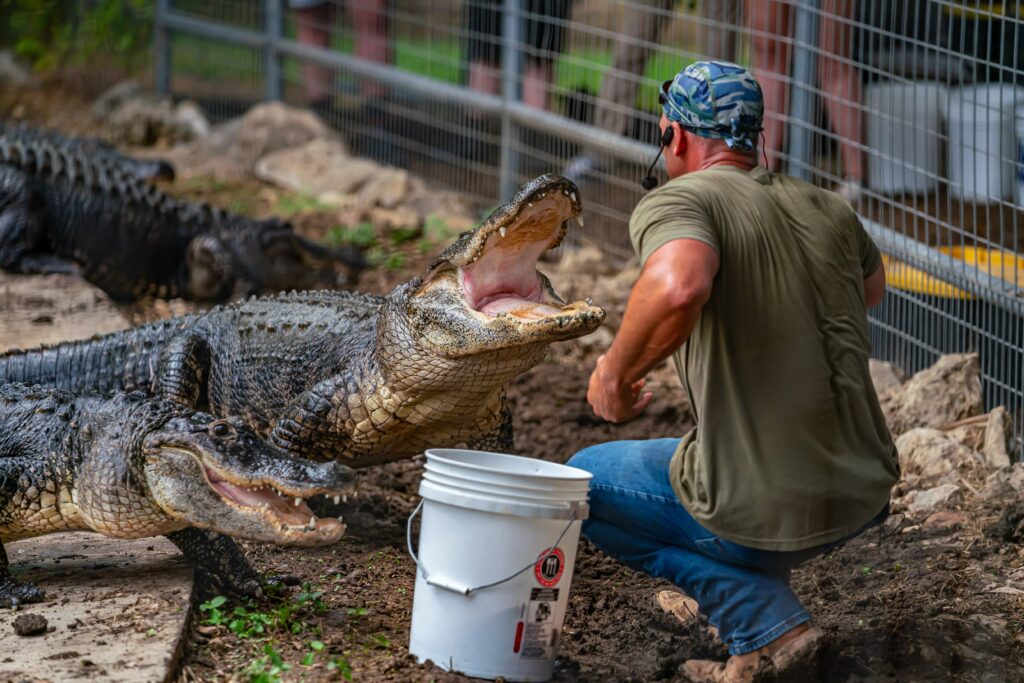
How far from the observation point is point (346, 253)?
25.5 ft

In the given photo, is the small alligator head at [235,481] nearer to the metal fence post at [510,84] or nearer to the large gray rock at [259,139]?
the metal fence post at [510,84]

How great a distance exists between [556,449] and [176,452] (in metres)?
2.04

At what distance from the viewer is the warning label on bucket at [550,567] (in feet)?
10.3

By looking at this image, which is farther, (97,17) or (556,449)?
(97,17)

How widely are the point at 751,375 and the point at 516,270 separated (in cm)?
98

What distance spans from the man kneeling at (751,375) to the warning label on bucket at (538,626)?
1.20ft

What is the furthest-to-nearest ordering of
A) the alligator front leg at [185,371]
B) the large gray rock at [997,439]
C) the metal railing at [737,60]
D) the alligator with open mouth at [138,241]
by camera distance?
1. the alligator with open mouth at [138,241]
2. the metal railing at [737,60]
3. the alligator front leg at [185,371]
4. the large gray rock at [997,439]

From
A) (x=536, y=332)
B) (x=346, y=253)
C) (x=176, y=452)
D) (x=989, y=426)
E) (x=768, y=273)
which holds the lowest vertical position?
(x=346, y=253)

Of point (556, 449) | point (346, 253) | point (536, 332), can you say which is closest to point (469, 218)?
point (346, 253)

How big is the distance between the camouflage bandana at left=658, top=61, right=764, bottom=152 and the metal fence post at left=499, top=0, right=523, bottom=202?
4859mm

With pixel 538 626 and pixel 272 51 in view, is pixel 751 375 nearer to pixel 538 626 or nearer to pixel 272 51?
pixel 538 626

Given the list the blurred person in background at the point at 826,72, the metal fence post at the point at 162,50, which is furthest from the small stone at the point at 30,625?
the metal fence post at the point at 162,50

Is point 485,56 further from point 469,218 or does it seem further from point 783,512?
point 783,512

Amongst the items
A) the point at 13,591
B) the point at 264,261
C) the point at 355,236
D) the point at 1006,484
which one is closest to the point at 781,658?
the point at 1006,484
